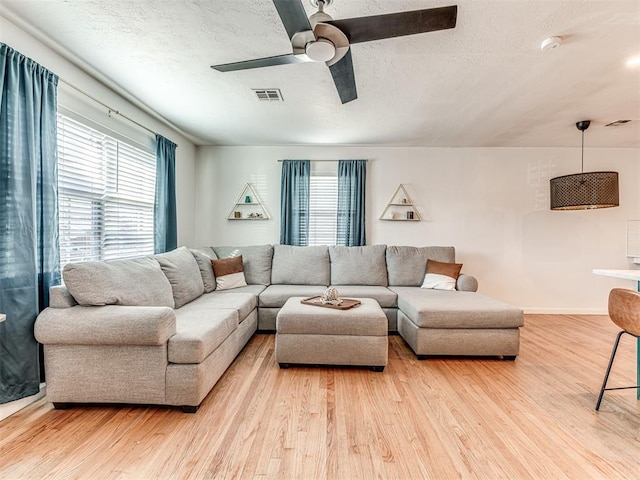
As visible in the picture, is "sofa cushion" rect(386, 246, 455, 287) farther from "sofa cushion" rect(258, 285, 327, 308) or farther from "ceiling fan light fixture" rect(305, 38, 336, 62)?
"ceiling fan light fixture" rect(305, 38, 336, 62)

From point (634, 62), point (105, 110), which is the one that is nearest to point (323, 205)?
point (105, 110)

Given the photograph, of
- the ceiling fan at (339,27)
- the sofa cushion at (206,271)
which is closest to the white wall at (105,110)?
the sofa cushion at (206,271)

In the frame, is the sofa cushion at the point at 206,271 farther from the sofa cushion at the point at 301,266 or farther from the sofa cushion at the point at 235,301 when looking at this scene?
the sofa cushion at the point at 301,266

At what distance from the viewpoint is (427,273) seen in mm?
4055

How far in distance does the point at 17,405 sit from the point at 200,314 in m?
1.20

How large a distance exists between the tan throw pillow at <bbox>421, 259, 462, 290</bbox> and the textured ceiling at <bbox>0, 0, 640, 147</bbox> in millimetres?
1751

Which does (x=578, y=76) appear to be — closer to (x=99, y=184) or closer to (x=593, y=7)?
(x=593, y=7)

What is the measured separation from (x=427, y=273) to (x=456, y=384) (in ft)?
5.97

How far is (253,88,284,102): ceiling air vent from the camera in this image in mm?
2860

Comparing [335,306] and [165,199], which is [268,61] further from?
[165,199]

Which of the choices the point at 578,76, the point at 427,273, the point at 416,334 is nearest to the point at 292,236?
the point at 427,273

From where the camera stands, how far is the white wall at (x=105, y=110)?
210 cm

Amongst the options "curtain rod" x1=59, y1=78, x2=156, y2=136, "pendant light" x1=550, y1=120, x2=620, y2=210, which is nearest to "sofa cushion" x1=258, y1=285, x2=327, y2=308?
"curtain rod" x1=59, y1=78, x2=156, y2=136

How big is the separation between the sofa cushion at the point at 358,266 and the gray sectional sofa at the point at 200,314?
0.05 feet
